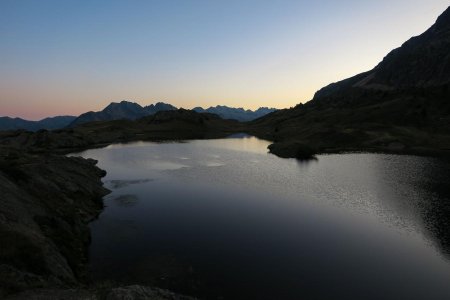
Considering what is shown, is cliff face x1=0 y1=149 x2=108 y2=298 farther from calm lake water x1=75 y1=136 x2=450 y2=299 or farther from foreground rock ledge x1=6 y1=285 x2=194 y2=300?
calm lake water x1=75 y1=136 x2=450 y2=299

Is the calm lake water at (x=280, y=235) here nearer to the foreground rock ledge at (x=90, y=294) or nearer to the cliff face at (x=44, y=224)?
the cliff face at (x=44, y=224)

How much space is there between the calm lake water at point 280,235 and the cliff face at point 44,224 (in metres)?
2.78

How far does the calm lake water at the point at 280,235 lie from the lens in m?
32.2

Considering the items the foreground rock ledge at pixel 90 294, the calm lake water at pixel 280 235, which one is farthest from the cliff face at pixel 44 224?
the calm lake water at pixel 280 235

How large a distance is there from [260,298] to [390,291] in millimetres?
12183

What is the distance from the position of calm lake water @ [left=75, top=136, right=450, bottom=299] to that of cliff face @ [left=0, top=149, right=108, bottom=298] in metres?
2.78

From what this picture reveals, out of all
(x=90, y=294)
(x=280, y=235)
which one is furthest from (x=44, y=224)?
(x=280, y=235)

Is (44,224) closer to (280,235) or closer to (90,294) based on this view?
(90,294)

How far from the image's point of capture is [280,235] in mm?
43969

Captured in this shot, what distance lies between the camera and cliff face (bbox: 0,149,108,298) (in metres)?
26.3

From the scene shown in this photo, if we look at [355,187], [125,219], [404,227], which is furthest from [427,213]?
[125,219]

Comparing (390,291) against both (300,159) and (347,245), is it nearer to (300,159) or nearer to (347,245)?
(347,245)

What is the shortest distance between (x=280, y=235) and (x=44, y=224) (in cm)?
2867

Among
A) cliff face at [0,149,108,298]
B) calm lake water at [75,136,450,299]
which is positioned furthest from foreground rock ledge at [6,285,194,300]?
calm lake water at [75,136,450,299]
